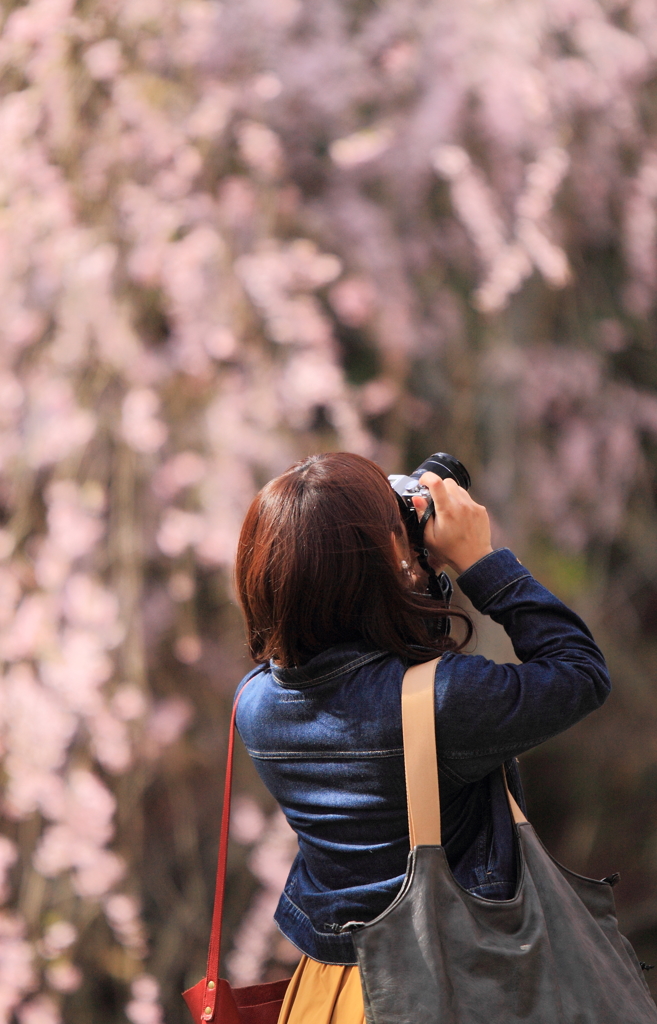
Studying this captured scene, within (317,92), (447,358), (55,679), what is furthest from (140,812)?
(317,92)

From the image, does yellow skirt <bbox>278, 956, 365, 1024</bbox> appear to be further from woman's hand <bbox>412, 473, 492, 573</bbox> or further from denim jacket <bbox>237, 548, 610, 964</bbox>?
woman's hand <bbox>412, 473, 492, 573</bbox>

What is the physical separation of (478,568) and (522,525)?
174 centimetres

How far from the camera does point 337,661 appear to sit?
32.2 inches

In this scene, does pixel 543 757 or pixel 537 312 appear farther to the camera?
pixel 543 757

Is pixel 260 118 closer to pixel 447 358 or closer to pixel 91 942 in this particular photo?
pixel 447 358

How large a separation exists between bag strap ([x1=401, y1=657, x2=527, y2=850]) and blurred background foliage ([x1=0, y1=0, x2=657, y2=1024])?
1.48m

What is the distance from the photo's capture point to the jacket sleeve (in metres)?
0.74

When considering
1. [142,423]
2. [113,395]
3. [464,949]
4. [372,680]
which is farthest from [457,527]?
[113,395]

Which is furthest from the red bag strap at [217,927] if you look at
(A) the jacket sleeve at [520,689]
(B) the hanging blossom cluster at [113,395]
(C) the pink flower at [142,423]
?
(C) the pink flower at [142,423]

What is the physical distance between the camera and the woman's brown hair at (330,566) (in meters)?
0.79

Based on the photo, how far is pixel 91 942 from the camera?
2170 millimetres

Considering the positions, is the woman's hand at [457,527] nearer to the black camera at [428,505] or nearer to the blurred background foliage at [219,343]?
the black camera at [428,505]

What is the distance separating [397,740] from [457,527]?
0.71 feet

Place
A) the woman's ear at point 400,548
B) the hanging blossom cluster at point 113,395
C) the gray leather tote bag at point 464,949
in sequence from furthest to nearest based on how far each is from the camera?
the hanging blossom cluster at point 113,395 < the woman's ear at point 400,548 < the gray leather tote bag at point 464,949
